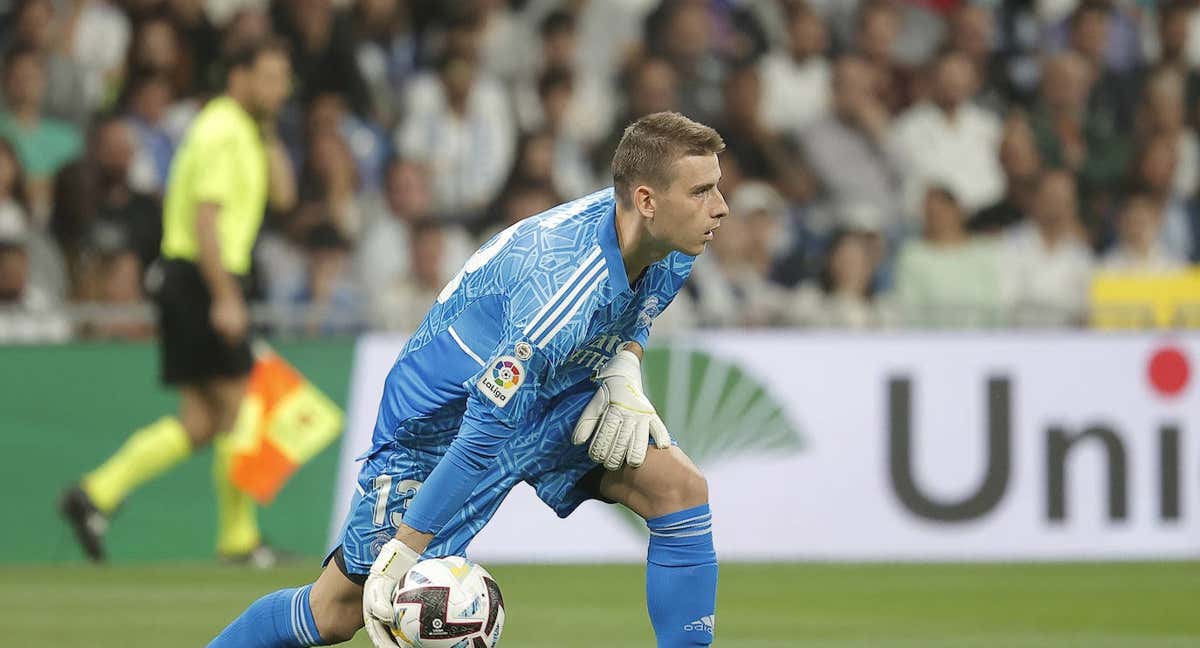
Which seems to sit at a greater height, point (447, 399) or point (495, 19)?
point (495, 19)

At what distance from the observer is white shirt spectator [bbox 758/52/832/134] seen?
15.8m

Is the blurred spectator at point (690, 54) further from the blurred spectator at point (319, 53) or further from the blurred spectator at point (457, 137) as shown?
the blurred spectator at point (319, 53)

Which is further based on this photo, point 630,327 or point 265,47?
point 265,47

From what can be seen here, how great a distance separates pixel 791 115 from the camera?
1586cm

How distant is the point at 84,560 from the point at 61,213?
2.79 meters

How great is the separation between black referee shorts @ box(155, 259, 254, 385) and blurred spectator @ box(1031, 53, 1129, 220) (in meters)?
7.60

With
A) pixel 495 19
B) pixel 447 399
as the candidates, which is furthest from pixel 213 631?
pixel 495 19

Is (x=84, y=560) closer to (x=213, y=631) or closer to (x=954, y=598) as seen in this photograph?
(x=213, y=631)

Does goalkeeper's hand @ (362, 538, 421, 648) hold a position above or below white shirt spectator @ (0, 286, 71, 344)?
below

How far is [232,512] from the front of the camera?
11.2m

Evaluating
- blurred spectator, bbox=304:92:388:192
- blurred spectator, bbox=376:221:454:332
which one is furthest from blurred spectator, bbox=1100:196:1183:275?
blurred spectator, bbox=304:92:388:192

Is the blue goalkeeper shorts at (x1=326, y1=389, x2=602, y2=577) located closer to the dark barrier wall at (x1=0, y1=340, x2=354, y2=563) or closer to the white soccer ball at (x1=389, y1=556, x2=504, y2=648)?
the white soccer ball at (x1=389, y1=556, x2=504, y2=648)

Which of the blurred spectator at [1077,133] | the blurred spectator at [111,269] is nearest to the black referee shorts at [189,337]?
the blurred spectator at [111,269]

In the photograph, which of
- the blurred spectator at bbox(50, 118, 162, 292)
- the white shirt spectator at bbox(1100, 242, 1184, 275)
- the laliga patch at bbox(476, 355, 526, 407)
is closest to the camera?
the laliga patch at bbox(476, 355, 526, 407)
